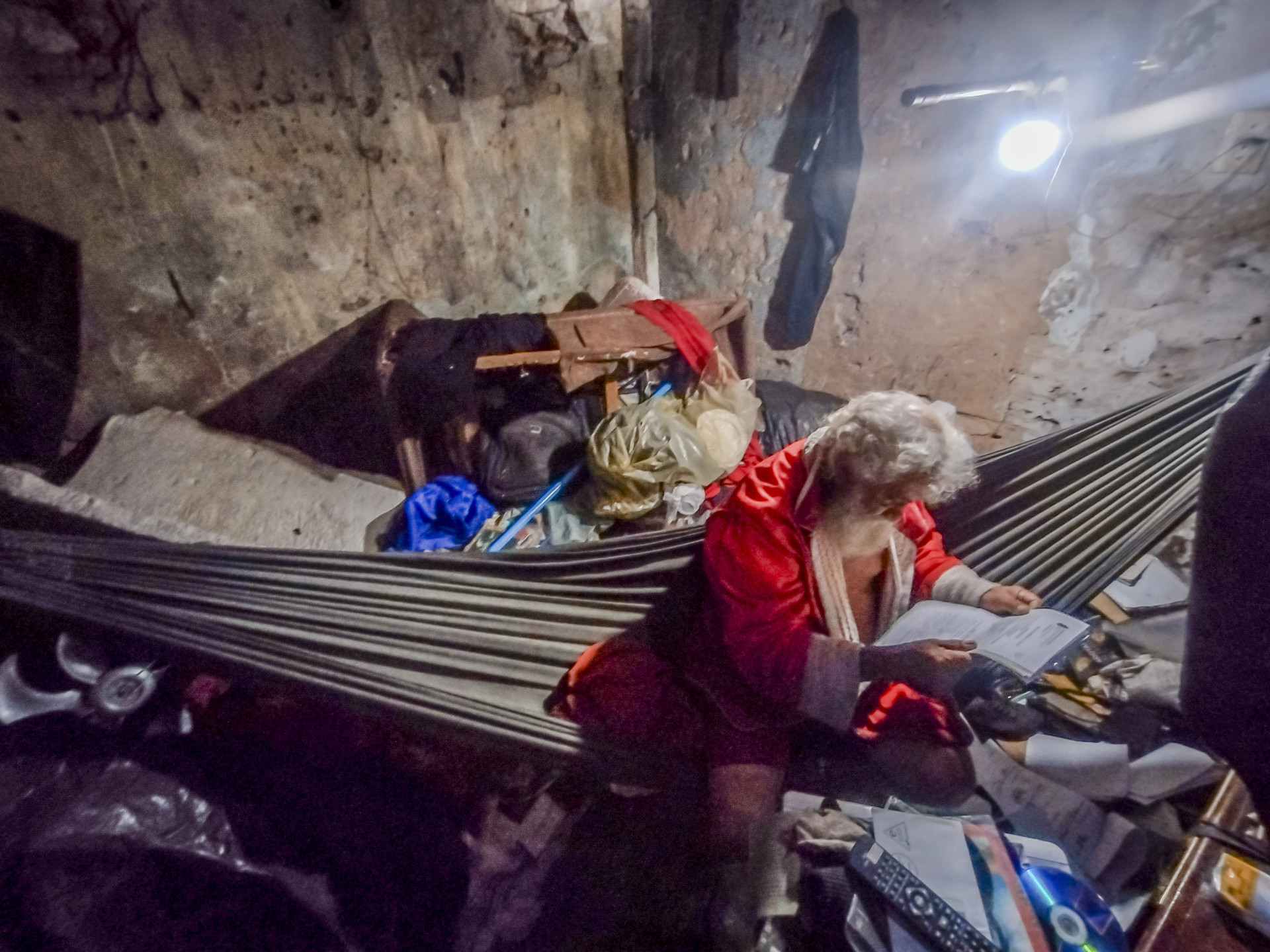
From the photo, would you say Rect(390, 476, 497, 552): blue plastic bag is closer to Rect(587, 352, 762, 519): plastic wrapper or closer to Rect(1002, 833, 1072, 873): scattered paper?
Rect(587, 352, 762, 519): plastic wrapper

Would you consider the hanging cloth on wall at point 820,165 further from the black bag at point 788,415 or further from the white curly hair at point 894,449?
the white curly hair at point 894,449

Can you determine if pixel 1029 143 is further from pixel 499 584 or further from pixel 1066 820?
pixel 499 584

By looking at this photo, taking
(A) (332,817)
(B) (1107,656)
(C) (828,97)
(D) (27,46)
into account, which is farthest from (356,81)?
(B) (1107,656)

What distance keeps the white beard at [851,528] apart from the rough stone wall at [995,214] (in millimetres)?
1797

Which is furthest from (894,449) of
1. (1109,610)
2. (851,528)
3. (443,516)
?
(1109,610)

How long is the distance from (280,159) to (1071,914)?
8.68ft

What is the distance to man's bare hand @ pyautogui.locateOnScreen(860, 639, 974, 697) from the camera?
1.06 m

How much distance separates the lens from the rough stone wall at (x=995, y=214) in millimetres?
2055

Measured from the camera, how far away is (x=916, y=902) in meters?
0.77

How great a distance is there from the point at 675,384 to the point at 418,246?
3.83 ft

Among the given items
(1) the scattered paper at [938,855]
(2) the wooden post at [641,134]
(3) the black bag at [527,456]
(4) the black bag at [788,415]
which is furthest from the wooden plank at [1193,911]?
(2) the wooden post at [641,134]

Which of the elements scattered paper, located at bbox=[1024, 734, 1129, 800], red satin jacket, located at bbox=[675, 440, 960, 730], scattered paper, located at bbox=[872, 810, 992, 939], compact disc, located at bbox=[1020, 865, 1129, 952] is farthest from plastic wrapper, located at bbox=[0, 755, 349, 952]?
scattered paper, located at bbox=[1024, 734, 1129, 800]

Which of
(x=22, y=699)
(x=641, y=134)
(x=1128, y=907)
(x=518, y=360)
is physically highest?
(x=641, y=134)

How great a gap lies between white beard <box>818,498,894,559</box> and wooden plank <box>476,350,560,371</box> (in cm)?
127
